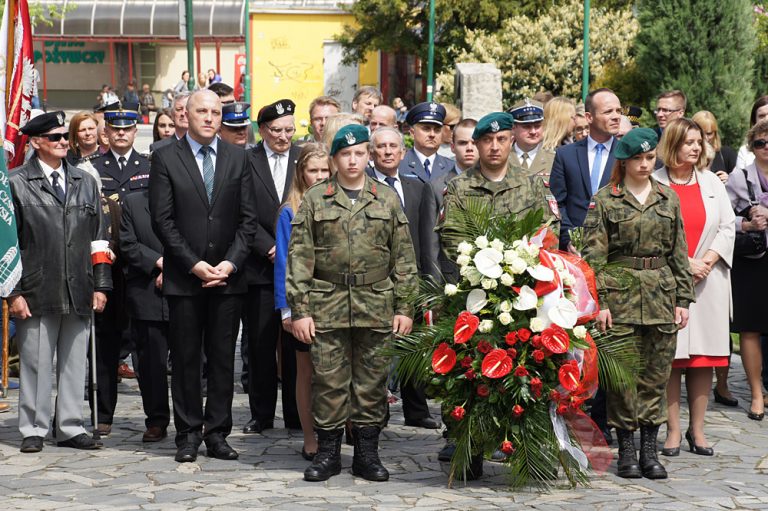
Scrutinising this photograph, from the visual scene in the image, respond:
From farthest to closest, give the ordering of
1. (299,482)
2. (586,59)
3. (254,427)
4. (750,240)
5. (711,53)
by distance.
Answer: (586,59)
(711,53)
(750,240)
(254,427)
(299,482)

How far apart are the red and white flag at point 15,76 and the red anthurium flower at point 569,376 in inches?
171

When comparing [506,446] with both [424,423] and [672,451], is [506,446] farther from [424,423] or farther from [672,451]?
[424,423]

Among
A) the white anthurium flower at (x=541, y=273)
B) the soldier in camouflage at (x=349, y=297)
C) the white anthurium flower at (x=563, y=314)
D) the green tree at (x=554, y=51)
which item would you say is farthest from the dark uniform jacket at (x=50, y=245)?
the green tree at (x=554, y=51)

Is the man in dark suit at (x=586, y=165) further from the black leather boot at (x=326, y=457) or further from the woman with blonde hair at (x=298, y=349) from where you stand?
the black leather boot at (x=326, y=457)

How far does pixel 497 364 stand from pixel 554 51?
26594 mm

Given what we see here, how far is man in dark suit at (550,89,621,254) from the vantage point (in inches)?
351

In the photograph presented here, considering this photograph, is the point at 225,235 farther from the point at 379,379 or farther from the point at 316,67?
the point at 316,67

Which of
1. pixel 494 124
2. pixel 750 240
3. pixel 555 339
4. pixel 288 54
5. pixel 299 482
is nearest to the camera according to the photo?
pixel 555 339

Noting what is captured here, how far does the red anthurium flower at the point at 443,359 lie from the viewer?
687 cm

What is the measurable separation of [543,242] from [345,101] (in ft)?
146

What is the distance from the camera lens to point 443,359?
6.89 metres

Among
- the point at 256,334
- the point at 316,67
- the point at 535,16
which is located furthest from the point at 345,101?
the point at 256,334

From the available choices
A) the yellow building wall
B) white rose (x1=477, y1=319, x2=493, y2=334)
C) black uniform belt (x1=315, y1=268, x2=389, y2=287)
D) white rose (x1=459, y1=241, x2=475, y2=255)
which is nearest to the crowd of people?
black uniform belt (x1=315, y1=268, x2=389, y2=287)

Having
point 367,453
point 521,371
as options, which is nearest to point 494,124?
point 521,371
